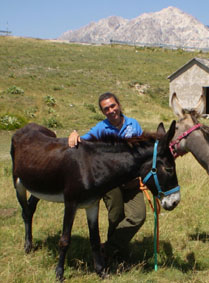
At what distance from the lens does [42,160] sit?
424 cm

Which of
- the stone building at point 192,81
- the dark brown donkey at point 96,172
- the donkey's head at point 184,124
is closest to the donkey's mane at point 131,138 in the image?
the dark brown donkey at point 96,172

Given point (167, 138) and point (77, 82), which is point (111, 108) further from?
point (77, 82)

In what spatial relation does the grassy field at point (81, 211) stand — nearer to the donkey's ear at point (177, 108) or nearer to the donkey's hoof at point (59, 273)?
the donkey's hoof at point (59, 273)

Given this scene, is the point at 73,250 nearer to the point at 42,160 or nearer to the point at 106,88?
the point at 42,160

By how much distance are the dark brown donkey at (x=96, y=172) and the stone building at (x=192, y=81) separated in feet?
87.2

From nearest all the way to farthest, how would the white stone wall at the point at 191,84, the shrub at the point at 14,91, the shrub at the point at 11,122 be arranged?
the shrub at the point at 11,122 → the shrub at the point at 14,91 → the white stone wall at the point at 191,84

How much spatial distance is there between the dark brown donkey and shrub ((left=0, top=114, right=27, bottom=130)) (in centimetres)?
1414

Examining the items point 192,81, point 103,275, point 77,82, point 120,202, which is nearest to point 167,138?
point 120,202

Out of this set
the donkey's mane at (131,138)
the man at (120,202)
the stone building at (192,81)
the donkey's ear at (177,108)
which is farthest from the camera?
the stone building at (192,81)

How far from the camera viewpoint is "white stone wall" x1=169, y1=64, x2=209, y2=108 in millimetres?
29705

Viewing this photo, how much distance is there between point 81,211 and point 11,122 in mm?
12847

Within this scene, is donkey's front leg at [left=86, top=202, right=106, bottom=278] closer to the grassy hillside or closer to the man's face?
the man's face

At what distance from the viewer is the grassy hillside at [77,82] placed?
22.1m

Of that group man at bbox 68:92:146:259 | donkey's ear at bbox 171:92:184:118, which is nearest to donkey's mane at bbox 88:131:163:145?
man at bbox 68:92:146:259
